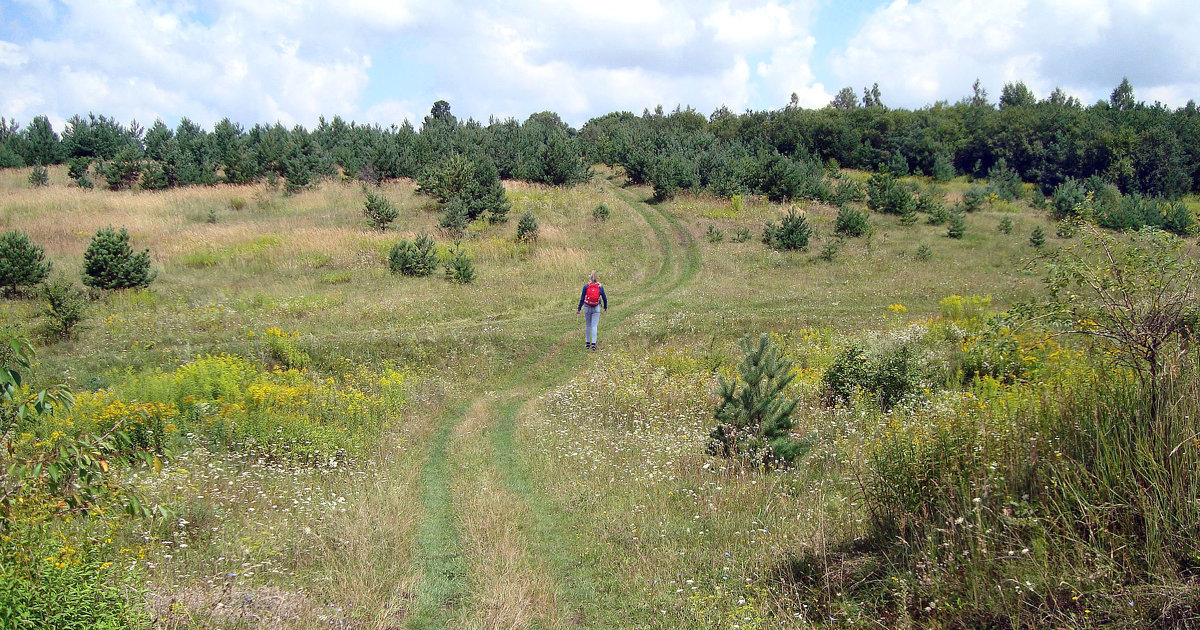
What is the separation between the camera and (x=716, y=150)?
53.9 meters

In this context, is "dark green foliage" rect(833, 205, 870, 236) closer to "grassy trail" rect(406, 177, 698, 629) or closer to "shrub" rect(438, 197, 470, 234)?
"shrub" rect(438, 197, 470, 234)

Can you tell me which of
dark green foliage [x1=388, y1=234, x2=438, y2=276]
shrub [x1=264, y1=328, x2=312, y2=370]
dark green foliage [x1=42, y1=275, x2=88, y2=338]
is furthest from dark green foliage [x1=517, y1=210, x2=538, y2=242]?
dark green foliage [x1=42, y1=275, x2=88, y2=338]

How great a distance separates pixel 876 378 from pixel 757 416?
13.5 ft

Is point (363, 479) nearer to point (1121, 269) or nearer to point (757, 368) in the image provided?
point (757, 368)

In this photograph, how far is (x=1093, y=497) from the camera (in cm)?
400

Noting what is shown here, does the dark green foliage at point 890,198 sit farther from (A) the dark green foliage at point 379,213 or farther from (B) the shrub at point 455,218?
(A) the dark green foliage at point 379,213

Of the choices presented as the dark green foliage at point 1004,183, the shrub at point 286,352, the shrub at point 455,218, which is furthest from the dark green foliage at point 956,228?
the shrub at point 286,352

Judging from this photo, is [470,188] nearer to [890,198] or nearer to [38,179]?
[890,198]

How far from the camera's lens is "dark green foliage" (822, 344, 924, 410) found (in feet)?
37.3

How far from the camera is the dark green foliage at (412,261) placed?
22.6 m

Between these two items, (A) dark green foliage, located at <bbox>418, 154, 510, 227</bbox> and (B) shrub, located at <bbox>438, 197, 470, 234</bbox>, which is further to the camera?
(A) dark green foliage, located at <bbox>418, 154, 510, 227</bbox>

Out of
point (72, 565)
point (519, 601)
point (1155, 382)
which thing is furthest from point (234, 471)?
point (1155, 382)

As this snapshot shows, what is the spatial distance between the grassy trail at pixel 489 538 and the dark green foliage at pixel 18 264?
1514 cm

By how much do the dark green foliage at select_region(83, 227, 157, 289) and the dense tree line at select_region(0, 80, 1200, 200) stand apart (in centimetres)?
1799
